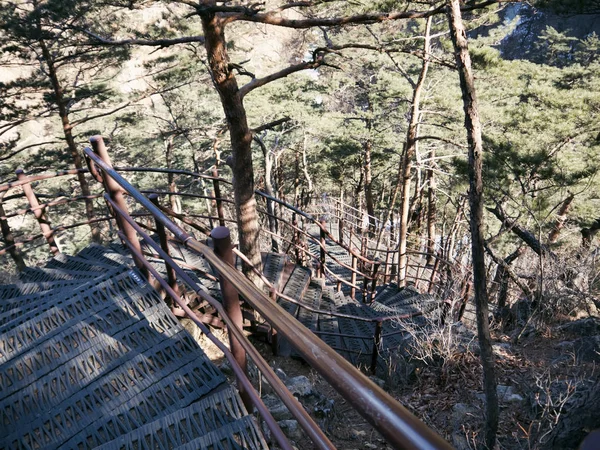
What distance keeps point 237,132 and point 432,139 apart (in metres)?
9.12

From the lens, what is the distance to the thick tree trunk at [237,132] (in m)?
4.30

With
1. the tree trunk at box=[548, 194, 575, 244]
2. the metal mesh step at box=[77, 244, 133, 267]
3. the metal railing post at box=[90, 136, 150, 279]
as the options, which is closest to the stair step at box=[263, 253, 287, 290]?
the metal mesh step at box=[77, 244, 133, 267]

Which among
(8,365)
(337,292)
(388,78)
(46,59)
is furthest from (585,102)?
(46,59)

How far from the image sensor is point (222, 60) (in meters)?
4.35

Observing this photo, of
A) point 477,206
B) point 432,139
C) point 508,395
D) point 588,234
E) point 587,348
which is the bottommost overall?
point 588,234

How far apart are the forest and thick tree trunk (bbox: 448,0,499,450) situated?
0.6 inches

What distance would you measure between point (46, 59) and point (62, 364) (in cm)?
1033

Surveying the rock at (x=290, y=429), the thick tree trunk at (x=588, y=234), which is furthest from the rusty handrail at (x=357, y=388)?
the thick tree trunk at (x=588, y=234)

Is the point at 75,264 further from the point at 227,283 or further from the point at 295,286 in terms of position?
the point at 227,283

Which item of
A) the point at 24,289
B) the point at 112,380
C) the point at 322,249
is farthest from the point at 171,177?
the point at 112,380

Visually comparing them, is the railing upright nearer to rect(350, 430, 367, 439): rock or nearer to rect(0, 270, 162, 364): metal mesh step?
rect(350, 430, 367, 439): rock

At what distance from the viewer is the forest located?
423 cm

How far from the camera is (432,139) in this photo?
12.2 m

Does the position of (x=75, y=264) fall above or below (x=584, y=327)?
above
